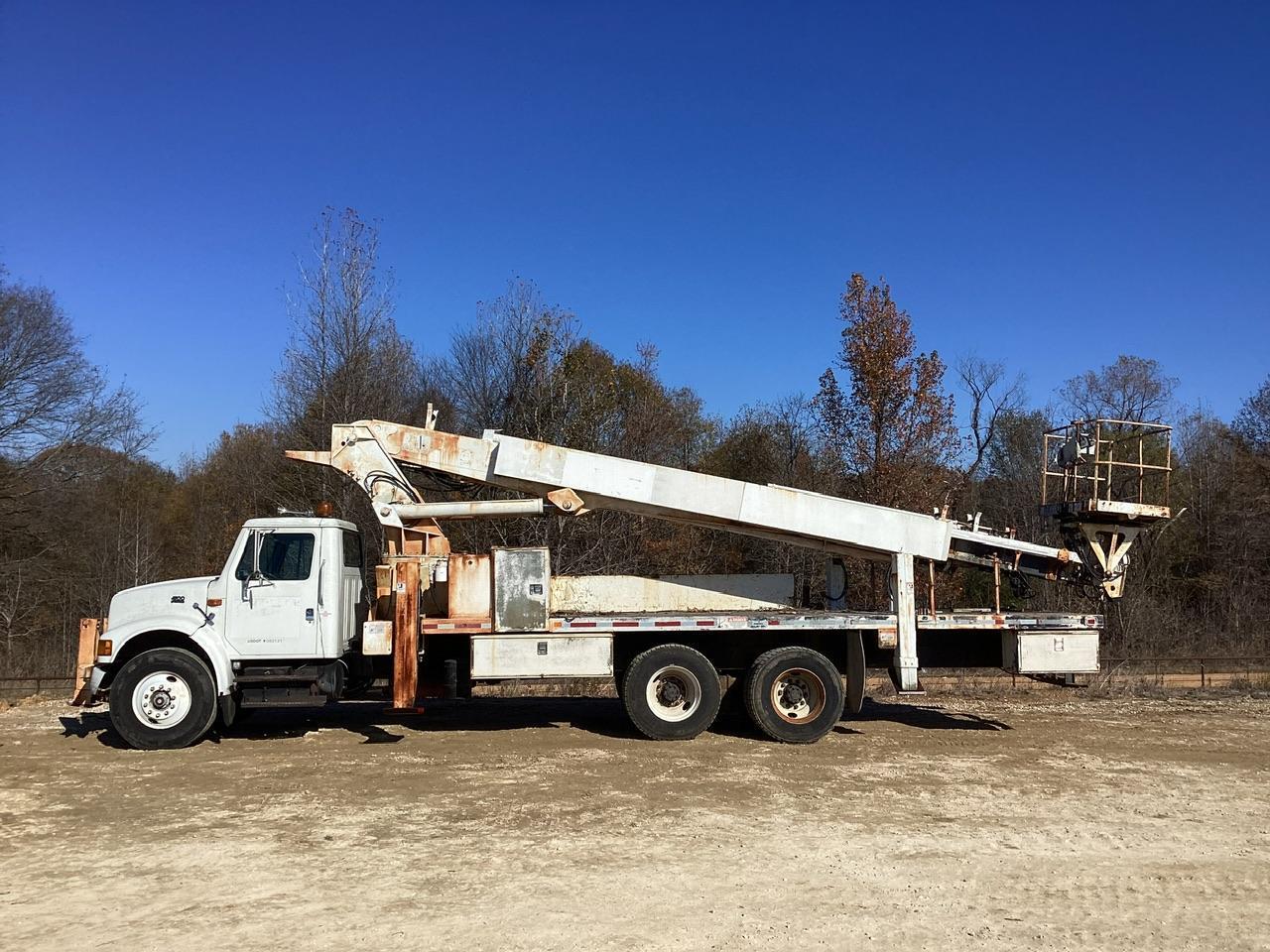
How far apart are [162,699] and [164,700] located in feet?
0.08

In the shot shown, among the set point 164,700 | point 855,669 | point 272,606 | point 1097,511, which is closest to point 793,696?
point 855,669

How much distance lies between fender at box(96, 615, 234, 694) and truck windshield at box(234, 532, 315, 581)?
69cm

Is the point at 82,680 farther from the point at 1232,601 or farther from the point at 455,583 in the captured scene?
the point at 1232,601

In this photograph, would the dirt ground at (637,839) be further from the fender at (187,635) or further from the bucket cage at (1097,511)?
the bucket cage at (1097,511)

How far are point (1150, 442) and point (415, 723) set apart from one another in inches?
1113

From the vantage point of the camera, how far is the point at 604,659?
1023 centimetres

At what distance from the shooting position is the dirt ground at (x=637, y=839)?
5055 mm

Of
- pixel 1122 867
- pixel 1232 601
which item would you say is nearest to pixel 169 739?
pixel 1122 867

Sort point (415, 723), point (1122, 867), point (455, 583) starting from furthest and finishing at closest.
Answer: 1. point (415, 723)
2. point (455, 583)
3. point (1122, 867)

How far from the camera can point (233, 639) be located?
1009 cm

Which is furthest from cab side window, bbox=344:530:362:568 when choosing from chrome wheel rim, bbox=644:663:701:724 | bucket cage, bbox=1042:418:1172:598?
bucket cage, bbox=1042:418:1172:598

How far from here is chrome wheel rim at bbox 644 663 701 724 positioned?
33.9ft

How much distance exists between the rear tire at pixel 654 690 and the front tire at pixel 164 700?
459 centimetres

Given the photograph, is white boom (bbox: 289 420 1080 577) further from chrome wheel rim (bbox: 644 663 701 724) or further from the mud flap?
chrome wheel rim (bbox: 644 663 701 724)
